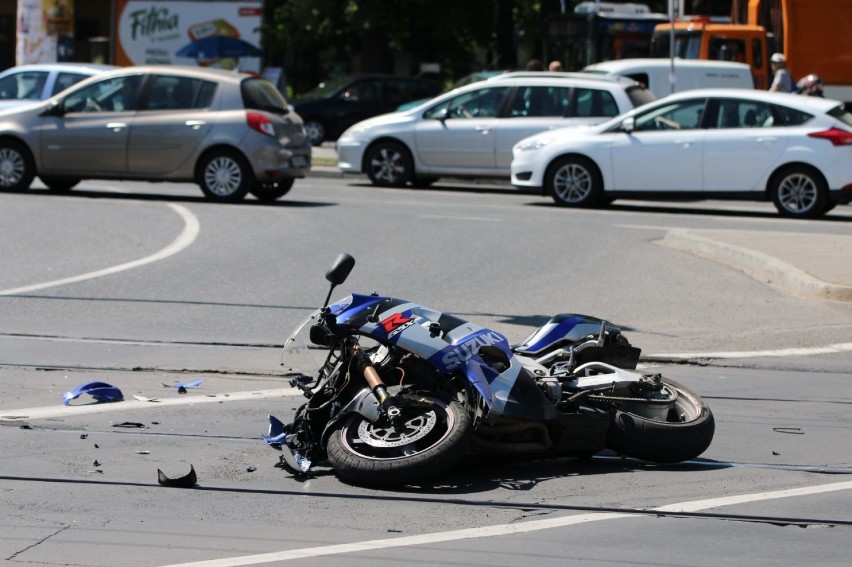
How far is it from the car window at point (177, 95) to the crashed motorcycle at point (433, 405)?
12.9 meters

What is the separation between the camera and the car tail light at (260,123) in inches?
733

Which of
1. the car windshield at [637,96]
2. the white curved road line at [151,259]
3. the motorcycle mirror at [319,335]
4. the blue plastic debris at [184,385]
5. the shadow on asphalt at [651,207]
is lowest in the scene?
the shadow on asphalt at [651,207]

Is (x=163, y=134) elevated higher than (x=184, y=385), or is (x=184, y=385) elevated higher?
(x=163, y=134)

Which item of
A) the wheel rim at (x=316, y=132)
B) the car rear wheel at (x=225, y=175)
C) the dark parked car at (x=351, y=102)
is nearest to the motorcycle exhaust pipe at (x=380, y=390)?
the car rear wheel at (x=225, y=175)

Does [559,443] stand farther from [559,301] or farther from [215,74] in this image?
[215,74]

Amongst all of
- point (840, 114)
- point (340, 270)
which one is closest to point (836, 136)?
point (840, 114)

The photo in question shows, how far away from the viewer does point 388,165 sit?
22.2 meters

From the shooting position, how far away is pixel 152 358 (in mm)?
9328

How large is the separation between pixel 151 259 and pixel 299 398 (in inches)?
230

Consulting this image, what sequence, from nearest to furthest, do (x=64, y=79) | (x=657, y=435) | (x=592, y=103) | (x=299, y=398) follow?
(x=657, y=435) < (x=299, y=398) < (x=592, y=103) < (x=64, y=79)

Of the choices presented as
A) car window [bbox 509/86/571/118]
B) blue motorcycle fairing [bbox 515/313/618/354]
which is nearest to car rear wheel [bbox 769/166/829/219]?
car window [bbox 509/86/571/118]

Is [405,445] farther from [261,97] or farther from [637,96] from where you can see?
[637,96]

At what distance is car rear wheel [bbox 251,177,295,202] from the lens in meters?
19.6

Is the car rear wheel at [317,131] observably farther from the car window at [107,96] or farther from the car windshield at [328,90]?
the car window at [107,96]
